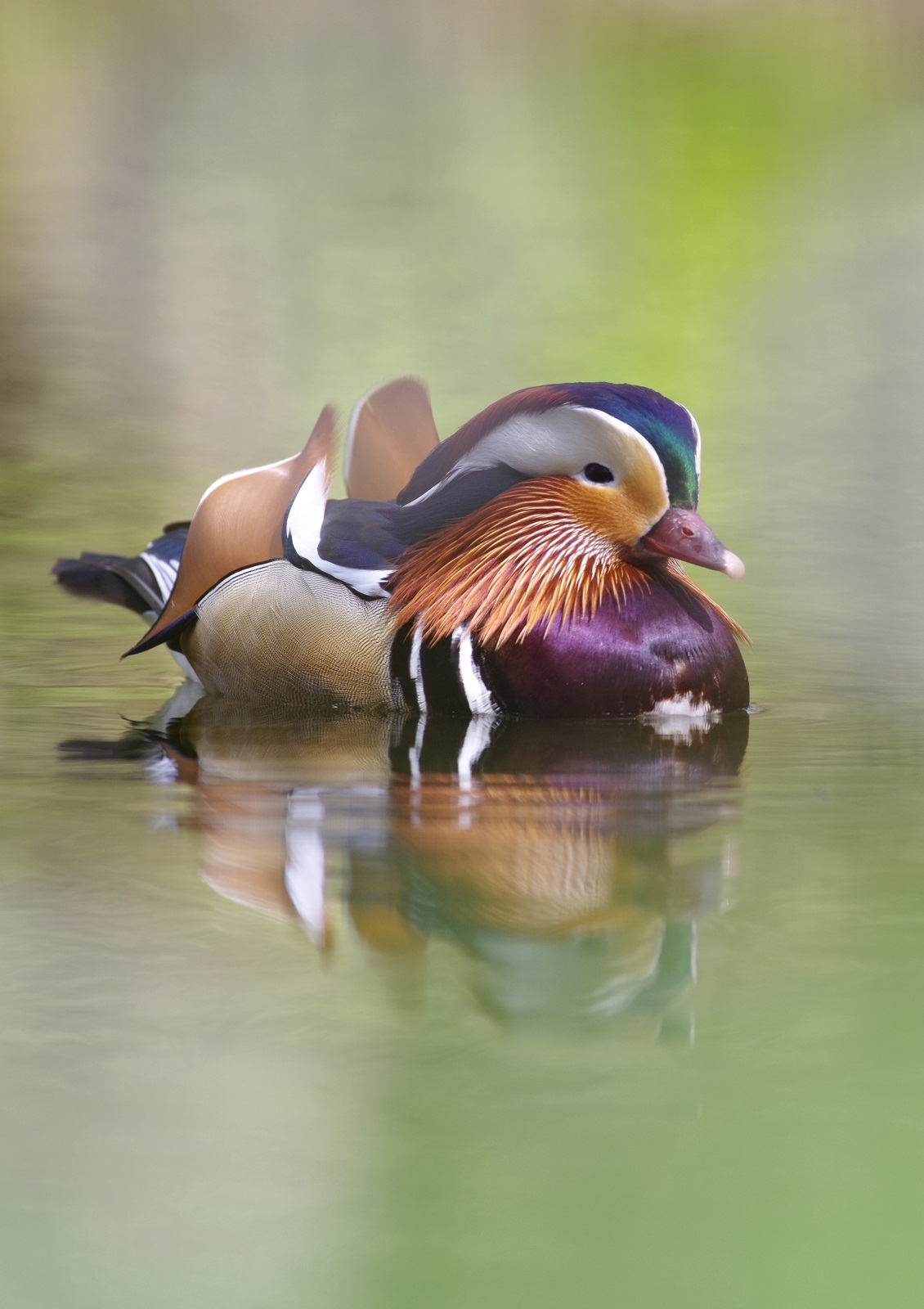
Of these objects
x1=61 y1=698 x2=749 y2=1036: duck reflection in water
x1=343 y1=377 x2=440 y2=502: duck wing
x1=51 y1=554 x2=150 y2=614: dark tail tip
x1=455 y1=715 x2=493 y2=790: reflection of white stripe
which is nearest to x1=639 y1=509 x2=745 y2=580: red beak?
x1=61 y1=698 x2=749 y2=1036: duck reflection in water

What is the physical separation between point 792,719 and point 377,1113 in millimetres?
2070

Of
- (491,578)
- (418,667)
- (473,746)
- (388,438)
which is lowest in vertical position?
(473,746)

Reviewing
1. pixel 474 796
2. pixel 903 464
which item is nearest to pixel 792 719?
pixel 474 796

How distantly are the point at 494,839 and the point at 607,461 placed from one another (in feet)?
3.66

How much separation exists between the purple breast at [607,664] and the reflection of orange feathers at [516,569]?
4 centimetres

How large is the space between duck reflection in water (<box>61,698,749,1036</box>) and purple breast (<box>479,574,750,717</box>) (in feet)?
0.16

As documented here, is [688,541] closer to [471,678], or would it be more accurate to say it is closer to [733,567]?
[733,567]

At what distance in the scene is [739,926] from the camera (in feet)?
8.24

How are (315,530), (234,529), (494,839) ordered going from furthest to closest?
1. (234,529)
2. (315,530)
3. (494,839)

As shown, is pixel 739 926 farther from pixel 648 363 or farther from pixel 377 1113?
pixel 648 363

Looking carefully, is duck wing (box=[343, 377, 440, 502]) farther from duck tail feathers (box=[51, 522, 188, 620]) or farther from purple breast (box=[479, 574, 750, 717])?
purple breast (box=[479, 574, 750, 717])

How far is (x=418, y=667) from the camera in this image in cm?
377

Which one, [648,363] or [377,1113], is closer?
[377,1113]

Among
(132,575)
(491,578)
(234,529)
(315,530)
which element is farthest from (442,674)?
(132,575)
